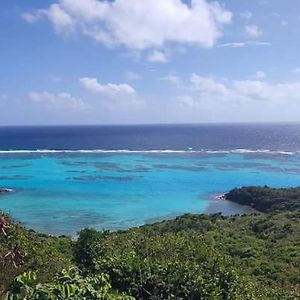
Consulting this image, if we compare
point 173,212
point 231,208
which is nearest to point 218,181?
point 231,208

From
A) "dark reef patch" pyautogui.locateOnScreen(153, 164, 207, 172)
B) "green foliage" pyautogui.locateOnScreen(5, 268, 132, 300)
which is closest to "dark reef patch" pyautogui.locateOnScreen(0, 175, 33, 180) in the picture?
"dark reef patch" pyautogui.locateOnScreen(153, 164, 207, 172)

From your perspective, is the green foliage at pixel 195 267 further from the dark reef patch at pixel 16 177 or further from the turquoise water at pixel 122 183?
the dark reef patch at pixel 16 177

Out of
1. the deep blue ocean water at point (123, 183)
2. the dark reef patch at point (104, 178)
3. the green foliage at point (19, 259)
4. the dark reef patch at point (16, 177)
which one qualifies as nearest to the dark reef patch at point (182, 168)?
the deep blue ocean water at point (123, 183)

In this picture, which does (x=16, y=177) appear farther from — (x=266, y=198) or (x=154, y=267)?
(x=154, y=267)

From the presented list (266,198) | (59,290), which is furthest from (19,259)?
(266,198)

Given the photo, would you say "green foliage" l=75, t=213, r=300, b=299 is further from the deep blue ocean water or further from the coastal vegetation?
the deep blue ocean water

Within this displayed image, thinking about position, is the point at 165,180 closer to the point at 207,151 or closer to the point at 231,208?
the point at 231,208
